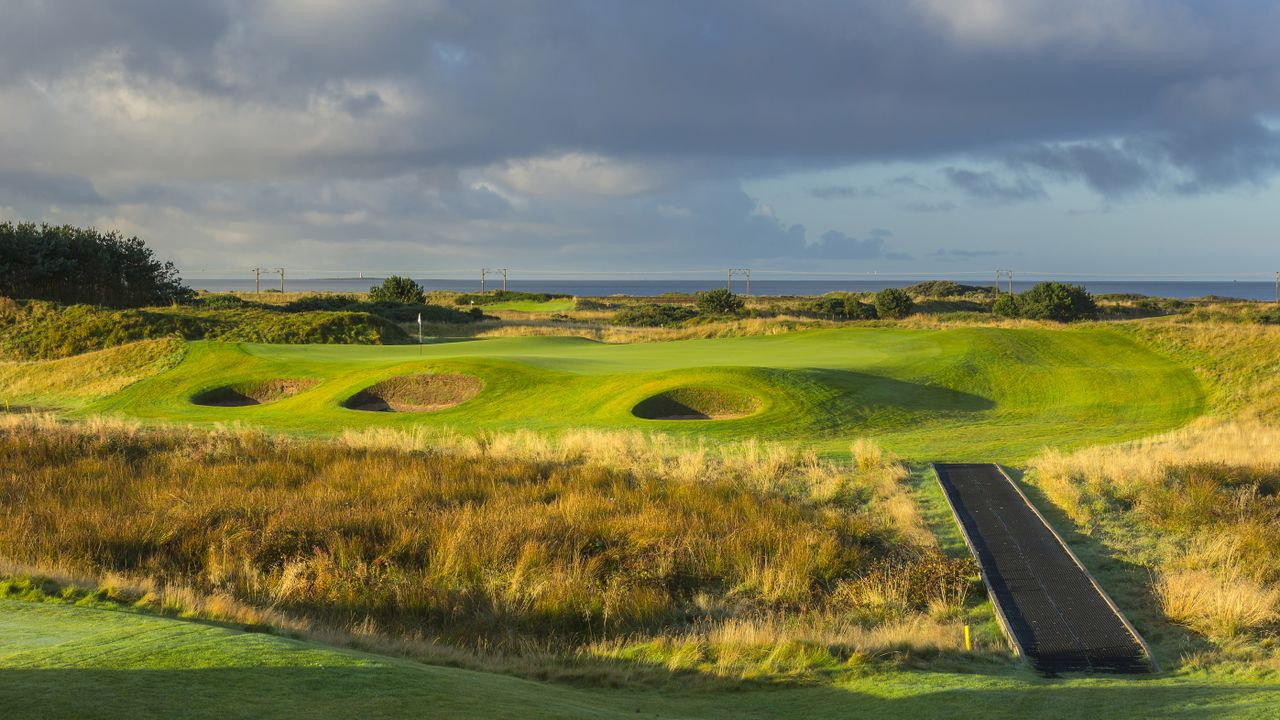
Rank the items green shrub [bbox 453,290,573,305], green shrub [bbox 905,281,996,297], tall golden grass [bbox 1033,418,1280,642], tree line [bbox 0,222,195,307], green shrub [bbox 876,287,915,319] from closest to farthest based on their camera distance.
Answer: tall golden grass [bbox 1033,418,1280,642]
tree line [bbox 0,222,195,307]
green shrub [bbox 876,287,915,319]
green shrub [bbox 453,290,573,305]
green shrub [bbox 905,281,996,297]

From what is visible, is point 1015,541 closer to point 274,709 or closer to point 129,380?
point 274,709

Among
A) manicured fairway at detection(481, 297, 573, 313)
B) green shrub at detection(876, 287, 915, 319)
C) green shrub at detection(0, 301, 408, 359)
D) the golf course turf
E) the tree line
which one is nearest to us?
the golf course turf

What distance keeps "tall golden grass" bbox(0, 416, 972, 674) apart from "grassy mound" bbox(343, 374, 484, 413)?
9508mm

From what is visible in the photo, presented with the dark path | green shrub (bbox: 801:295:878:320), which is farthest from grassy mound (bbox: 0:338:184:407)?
green shrub (bbox: 801:295:878:320)

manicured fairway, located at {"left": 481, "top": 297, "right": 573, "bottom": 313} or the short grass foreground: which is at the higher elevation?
manicured fairway, located at {"left": 481, "top": 297, "right": 573, "bottom": 313}

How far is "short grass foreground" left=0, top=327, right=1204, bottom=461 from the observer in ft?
75.7

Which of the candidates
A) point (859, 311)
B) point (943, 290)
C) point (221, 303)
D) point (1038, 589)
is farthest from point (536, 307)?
point (1038, 589)

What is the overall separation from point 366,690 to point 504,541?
7.06 meters

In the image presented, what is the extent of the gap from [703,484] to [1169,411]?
17.1 meters

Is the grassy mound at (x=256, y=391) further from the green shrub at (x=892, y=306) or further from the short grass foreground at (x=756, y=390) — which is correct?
the green shrub at (x=892, y=306)

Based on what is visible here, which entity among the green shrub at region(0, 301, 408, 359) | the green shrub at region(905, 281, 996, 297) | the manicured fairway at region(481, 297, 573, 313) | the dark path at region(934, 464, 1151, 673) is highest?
the green shrub at region(905, 281, 996, 297)

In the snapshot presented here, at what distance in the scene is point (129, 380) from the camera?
3166 centimetres

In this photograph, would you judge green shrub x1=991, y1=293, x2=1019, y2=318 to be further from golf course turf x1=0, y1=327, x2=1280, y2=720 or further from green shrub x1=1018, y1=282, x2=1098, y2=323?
golf course turf x1=0, y1=327, x2=1280, y2=720

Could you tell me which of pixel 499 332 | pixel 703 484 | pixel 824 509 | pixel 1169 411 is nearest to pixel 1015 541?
pixel 824 509
